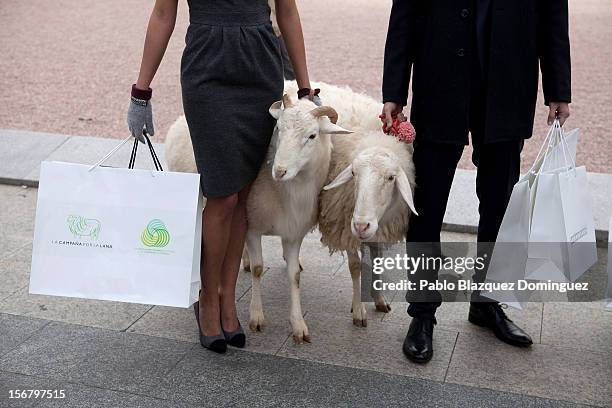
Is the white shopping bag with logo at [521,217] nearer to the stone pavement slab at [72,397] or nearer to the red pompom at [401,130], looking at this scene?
the red pompom at [401,130]

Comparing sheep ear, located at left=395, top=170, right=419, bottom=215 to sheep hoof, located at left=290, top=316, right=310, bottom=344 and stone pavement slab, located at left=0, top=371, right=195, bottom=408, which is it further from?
stone pavement slab, located at left=0, top=371, right=195, bottom=408

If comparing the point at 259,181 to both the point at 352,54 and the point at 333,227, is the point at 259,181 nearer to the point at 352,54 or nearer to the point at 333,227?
the point at 333,227

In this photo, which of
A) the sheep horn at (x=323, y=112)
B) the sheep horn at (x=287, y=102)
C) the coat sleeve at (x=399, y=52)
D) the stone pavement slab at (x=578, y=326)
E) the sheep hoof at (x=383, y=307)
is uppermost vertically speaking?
the coat sleeve at (x=399, y=52)

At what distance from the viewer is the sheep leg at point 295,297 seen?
375 centimetres

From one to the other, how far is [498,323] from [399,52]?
1.28m

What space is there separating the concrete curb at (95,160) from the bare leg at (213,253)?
1.93 metres

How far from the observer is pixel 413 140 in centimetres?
354

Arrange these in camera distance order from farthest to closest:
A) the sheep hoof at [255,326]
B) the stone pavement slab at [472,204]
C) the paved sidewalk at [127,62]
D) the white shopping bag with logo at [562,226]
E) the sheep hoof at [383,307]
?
the paved sidewalk at [127,62] → the stone pavement slab at [472,204] → the sheep hoof at [383,307] → the sheep hoof at [255,326] → the white shopping bag with logo at [562,226]

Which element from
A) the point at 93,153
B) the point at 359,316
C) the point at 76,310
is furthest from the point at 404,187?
the point at 93,153

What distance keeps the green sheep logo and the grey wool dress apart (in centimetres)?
45

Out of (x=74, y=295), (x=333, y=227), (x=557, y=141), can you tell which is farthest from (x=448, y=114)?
Result: (x=74, y=295)

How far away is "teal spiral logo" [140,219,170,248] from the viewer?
3.31 meters

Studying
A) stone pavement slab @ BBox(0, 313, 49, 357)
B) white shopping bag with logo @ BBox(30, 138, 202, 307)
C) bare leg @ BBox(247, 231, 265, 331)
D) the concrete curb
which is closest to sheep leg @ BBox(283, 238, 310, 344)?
bare leg @ BBox(247, 231, 265, 331)

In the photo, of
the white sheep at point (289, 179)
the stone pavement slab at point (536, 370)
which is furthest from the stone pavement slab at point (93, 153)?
the stone pavement slab at point (536, 370)
